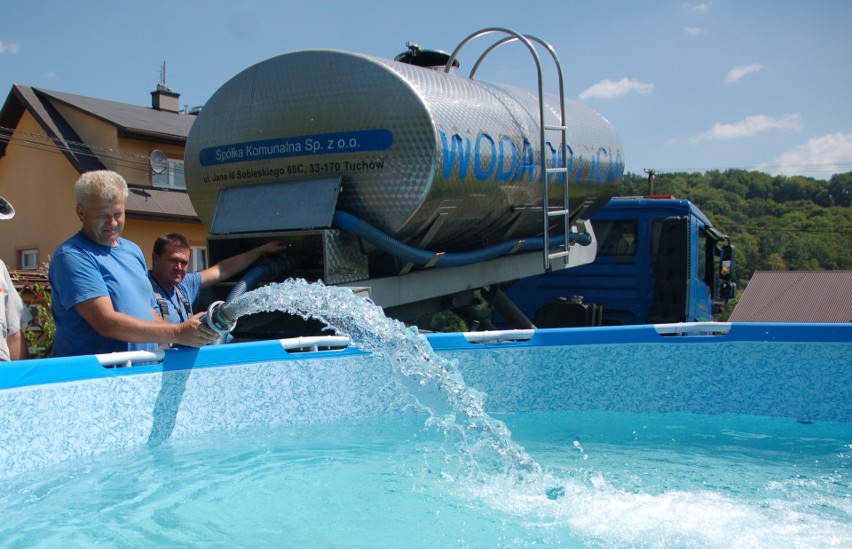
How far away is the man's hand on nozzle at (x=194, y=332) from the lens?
10.6 ft

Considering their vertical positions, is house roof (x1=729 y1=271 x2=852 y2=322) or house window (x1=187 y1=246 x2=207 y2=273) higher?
house window (x1=187 y1=246 x2=207 y2=273)

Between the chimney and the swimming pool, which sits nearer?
the swimming pool

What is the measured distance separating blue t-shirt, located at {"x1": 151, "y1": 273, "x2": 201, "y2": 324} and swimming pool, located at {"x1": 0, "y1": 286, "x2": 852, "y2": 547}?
0.38 m

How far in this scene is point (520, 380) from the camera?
4555 mm

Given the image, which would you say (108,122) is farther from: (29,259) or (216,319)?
(216,319)

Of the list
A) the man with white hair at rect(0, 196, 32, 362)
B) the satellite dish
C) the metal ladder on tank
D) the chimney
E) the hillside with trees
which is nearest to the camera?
the man with white hair at rect(0, 196, 32, 362)

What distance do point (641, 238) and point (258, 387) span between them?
211 inches

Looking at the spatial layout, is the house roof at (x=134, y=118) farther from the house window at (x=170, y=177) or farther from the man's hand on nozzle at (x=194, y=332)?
the man's hand on nozzle at (x=194, y=332)

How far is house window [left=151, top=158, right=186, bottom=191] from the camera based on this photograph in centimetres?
1952

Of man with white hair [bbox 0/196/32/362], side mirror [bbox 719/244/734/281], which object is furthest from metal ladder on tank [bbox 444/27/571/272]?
man with white hair [bbox 0/196/32/362]

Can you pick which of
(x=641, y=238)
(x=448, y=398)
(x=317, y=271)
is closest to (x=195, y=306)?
(x=317, y=271)

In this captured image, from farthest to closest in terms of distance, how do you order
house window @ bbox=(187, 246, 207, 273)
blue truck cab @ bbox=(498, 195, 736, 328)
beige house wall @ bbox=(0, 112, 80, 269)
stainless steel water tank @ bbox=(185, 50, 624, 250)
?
beige house wall @ bbox=(0, 112, 80, 269) < house window @ bbox=(187, 246, 207, 273) < blue truck cab @ bbox=(498, 195, 736, 328) < stainless steel water tank @ bbox=(185, 50, 624, 250)

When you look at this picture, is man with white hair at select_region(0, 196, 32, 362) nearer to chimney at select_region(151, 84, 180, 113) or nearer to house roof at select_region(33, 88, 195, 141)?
house roof at select_region(33, 88, 195, 141)

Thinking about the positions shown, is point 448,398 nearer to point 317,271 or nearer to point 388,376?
point 388,376
